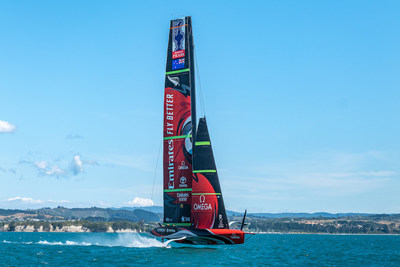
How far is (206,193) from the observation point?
161 feet

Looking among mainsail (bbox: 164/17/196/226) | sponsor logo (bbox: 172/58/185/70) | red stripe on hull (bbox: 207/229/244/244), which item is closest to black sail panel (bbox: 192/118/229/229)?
red stripe on hull (bbox: 207/229/244/244)

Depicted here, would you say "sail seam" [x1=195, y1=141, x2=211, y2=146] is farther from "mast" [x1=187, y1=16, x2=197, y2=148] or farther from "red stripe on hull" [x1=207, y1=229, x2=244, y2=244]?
"red stripe on hull" [x1=207, y1=229, x2=244, y2=244]

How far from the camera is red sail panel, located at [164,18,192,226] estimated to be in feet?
167

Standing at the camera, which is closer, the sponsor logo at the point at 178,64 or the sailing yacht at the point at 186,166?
the sailing yacht at the point at 186,166

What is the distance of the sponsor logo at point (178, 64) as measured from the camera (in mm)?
52281

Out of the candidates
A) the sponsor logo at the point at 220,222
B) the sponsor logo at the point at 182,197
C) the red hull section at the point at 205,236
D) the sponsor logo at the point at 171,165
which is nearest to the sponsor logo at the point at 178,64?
the sponsor logo at the point at 171,165

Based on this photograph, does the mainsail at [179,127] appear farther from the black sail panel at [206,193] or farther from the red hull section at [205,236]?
the red hull section at [205,236]

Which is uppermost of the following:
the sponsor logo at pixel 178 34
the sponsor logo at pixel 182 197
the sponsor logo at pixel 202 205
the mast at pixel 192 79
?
the sponsor logo at pixel 178 34

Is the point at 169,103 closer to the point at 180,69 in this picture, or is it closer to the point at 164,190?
the point at 180,69

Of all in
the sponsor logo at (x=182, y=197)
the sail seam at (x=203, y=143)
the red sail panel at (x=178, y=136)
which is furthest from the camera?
the red sail panel at (x=178, y=136)

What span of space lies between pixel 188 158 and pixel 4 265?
18.9 meters

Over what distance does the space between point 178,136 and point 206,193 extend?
21.4 ft

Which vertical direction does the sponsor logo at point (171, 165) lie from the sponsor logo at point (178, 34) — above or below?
below

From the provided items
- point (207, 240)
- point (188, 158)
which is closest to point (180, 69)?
A: point (188, 158)
